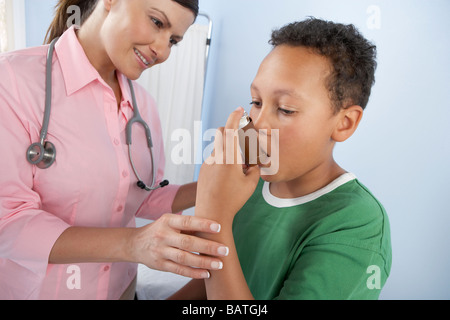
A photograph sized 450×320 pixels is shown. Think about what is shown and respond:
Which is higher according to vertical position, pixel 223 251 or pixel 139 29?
pixel 139 29

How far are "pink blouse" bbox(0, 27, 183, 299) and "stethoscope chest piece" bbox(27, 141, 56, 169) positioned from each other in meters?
0.02

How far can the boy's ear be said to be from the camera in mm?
804

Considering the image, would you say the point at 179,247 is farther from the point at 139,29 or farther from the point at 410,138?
the point at 410,138

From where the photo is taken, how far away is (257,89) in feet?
2.57

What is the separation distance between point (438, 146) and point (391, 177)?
0.21 meters

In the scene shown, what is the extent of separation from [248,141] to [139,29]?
0.37 m

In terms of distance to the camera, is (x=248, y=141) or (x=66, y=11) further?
(x=66, y=11)

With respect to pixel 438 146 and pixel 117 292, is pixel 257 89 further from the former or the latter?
pixel 438 146

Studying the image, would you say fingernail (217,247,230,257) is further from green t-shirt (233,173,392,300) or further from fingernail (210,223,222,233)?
green t-shirt (233,173,392,300)

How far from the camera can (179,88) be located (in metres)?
2.52

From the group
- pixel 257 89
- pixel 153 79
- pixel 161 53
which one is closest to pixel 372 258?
pixel 257 89

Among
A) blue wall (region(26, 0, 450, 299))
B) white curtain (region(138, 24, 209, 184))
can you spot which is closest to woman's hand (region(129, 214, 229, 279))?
blue wall (region(26, 0, 450, 299))

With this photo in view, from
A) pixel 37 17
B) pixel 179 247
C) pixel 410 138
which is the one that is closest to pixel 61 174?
pixel 179 247

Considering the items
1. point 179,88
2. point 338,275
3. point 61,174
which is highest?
point 179,88
